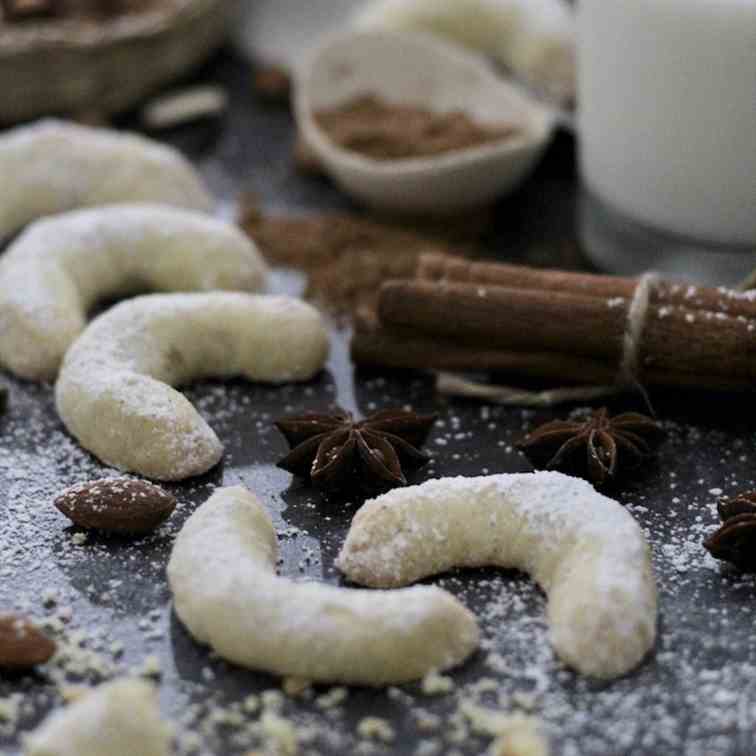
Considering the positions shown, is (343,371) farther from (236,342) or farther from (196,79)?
(196,79)

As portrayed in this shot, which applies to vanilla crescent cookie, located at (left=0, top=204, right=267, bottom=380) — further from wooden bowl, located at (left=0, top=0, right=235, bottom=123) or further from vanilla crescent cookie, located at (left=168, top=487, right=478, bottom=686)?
vanilla crescent cookie, located at (left=168, top=487, right=478, bottom=686)

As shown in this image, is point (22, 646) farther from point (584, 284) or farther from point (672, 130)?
point (672, 130)

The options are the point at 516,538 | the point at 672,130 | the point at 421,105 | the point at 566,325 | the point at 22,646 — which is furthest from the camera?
the point at 421,105

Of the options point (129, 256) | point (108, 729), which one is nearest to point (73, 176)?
point (129, 256)

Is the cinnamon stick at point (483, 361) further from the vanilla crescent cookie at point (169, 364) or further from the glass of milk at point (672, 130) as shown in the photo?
the glass of milk at point (672, 130)

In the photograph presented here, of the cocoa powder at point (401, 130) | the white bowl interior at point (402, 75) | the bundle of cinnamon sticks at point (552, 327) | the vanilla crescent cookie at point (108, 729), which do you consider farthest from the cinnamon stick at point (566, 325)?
the vanilla crescent cookie at point (108, 729)

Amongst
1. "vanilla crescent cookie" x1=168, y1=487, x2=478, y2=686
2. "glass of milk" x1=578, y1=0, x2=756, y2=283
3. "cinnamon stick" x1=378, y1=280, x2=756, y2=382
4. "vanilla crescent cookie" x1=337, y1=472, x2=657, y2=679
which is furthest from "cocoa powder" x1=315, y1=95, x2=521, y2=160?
"vanilla crescent cookie" x1=168, y1=487, x2=478, y2=686

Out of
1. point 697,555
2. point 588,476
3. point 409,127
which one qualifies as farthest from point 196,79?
point 697,555
